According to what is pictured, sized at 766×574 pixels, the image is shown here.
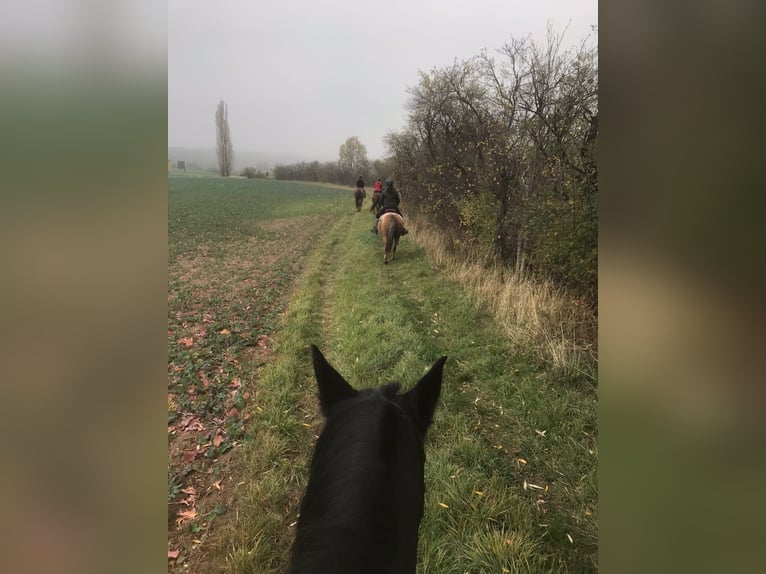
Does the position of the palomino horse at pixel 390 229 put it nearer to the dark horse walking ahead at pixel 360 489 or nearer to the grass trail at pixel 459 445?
the grass trail at pixel 459 445

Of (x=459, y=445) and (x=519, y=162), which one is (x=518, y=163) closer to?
(x=519, y=162)

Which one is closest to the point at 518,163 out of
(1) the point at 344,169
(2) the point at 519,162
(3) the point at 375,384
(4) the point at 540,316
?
(2) the point at 519,162

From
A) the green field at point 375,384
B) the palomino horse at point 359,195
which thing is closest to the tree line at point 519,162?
the green field at point 375,384

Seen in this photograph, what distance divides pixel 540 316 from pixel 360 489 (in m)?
4.57

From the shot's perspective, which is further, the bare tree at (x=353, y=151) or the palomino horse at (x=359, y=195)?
the palomino horse at (x=359, y=195)

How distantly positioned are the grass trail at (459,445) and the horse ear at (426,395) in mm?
1210

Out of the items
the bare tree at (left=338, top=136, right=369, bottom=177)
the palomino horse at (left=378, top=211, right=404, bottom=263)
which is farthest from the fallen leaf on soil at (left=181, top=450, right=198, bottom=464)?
the bare tree at (left=338, top=136, right=369, bottom=177)

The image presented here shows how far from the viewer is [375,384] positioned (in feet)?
14.7

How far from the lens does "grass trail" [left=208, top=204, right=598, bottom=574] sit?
2521 mm

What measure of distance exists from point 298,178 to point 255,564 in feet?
69.1

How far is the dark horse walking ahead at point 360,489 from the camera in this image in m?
1.05

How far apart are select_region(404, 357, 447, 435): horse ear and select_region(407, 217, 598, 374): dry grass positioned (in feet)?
9.76
